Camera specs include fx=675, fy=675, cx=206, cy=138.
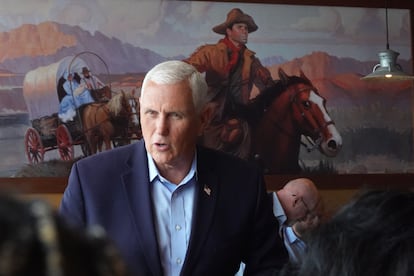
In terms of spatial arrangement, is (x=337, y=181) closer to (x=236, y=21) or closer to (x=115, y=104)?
(x=236, y=21)

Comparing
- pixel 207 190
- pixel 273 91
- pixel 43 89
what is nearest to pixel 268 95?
pixel 273 91

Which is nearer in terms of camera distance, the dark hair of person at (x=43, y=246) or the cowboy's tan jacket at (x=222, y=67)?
the dark hair of person at (x=43, y=246)

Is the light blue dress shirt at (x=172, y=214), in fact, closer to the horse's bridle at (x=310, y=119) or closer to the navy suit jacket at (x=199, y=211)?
the navy suit jacket at (x=199, y=211)

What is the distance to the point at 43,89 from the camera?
5297 mm

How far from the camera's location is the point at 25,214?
0.29 metres

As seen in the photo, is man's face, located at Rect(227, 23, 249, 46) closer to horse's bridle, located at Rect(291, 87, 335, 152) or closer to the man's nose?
horse's bridle, located at Rect(291, 87, 335, 152)

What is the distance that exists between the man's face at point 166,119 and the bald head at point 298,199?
2.65m

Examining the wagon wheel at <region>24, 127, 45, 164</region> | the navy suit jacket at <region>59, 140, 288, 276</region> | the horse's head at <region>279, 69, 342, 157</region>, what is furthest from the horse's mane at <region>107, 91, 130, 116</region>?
the navy suit jacket at <region>59, 140, 288, 276</region>

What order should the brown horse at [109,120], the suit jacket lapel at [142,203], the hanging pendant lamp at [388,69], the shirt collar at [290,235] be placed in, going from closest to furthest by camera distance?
the suit jacket lapel at [142,203], the shirt collar at [290,235], the hanging pendant lamp at [388,69], the brown horse at [109,120]

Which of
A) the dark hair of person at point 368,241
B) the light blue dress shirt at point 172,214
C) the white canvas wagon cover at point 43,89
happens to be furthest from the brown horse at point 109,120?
the dark hair of person at point 368,241

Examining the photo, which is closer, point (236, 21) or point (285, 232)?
point (285, 232)

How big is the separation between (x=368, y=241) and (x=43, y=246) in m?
1.04

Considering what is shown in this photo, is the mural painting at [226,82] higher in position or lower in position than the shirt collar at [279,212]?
higher

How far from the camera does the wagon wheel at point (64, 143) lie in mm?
5293
